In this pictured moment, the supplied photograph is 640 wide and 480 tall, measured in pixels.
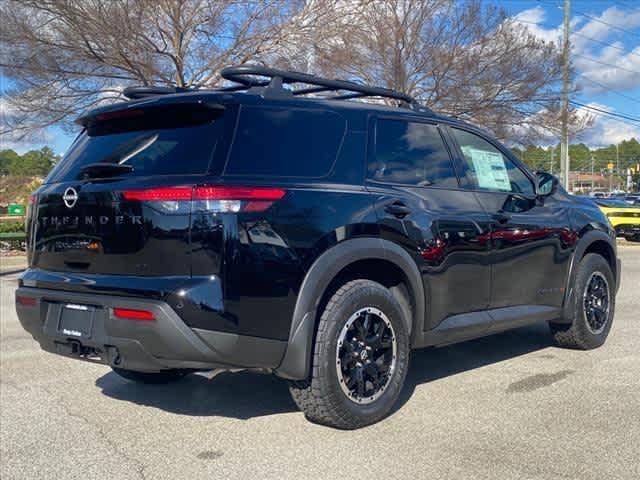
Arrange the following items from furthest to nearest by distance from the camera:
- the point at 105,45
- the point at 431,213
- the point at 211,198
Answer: the point at 105,45, the point at 431,213, the point at 211,198

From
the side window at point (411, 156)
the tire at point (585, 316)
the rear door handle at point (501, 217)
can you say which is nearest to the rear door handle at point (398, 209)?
the side window at point (411, 156)

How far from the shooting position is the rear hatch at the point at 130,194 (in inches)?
146

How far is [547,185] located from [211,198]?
10.5ft

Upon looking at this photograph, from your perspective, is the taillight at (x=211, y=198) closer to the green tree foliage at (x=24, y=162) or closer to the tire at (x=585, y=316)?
the tire at (x=585, y=316)

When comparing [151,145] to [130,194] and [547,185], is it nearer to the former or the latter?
[130,194]

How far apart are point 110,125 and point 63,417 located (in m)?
1.91

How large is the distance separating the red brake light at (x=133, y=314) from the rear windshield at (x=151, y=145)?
2.44 ft

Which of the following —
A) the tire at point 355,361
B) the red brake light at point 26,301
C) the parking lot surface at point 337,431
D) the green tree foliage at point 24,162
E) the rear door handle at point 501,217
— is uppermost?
the green tree foliage at point 24,162

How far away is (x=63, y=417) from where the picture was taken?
4621 mm

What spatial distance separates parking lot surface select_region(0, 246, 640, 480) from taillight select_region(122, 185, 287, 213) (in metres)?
1.34

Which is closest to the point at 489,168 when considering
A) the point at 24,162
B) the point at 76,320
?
the point at 76,320

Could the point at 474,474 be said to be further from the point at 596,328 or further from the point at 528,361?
the point at 596,328

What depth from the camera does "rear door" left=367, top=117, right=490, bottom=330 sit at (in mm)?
4457

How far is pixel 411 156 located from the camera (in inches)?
189
